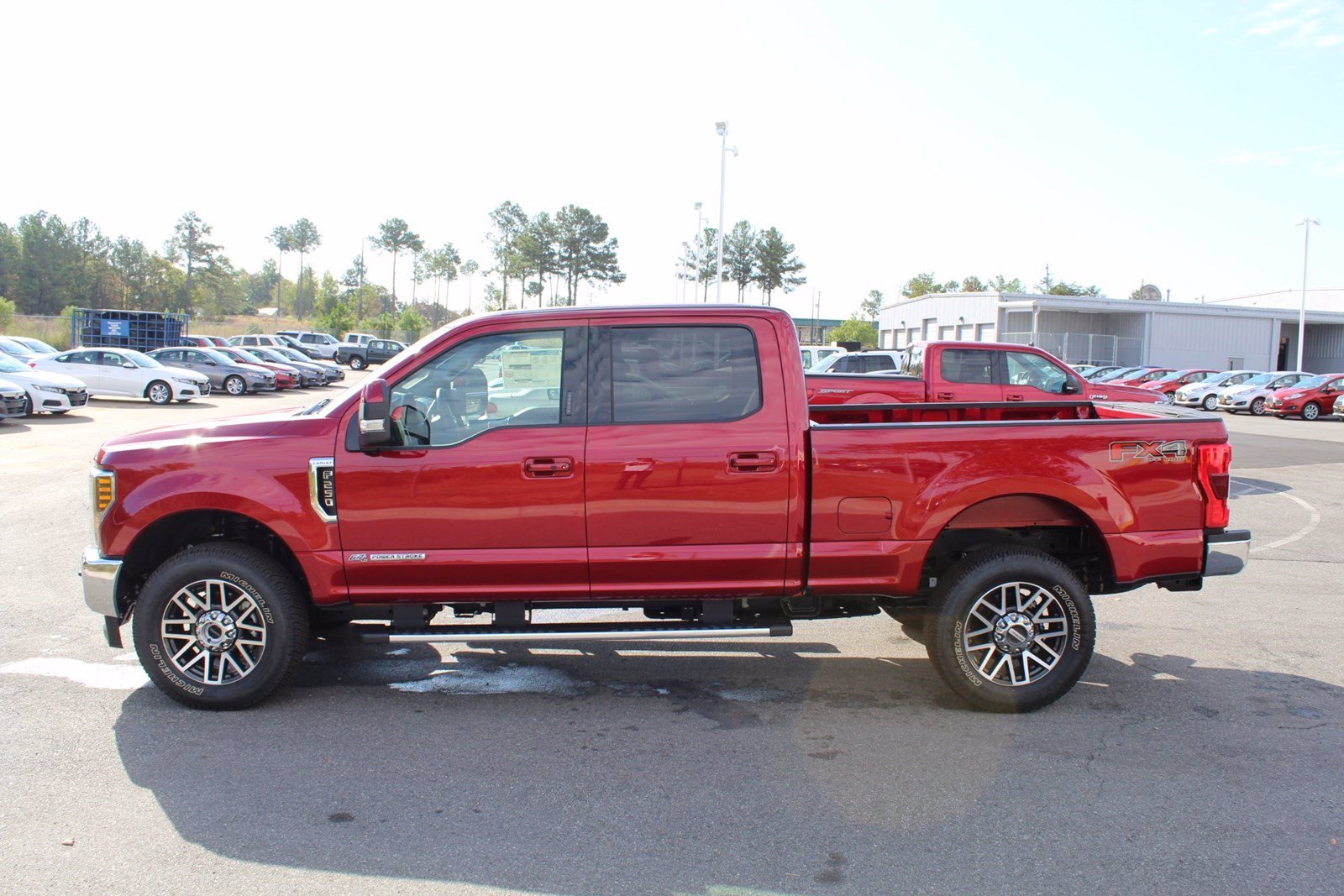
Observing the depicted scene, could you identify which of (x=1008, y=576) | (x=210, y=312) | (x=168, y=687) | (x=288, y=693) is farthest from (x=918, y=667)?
(x=210, y=312)

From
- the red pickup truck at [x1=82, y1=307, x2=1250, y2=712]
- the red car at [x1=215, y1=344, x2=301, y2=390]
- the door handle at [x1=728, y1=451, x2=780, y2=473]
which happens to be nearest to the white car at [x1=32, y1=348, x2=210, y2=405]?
the red car at [x1=215, y1=344, x2=301, y2=390]

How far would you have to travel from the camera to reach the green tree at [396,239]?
391 feet

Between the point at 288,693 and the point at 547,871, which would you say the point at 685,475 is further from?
the point at 288,693

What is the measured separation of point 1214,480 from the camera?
5328 millimetres

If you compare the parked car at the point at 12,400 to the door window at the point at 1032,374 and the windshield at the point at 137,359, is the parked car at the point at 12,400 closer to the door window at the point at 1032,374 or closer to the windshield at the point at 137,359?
the windshield at the point at 137,359

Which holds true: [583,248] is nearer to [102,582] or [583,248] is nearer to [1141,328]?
[1141,328]

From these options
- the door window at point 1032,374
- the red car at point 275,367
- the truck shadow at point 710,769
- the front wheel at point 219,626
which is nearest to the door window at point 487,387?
the front wheel at point 219,626

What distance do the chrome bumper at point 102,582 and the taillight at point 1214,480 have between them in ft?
18.0

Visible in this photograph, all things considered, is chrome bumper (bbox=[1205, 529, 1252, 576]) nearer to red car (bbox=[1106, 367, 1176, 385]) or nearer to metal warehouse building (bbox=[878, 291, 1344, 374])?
red car (bbox=[1106, 367, 1176, 385])

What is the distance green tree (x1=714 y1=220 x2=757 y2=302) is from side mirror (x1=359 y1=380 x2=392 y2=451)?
61.4 m

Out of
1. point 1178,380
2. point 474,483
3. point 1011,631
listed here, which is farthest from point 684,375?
point 1178,380

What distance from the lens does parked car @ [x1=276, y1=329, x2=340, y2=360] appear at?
57.8m

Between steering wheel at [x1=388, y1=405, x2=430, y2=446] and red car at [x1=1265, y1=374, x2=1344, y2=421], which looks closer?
steering wheel at [x1=388, y1=405, x2=430, y2=446]

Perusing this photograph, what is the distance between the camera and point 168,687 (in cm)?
512
